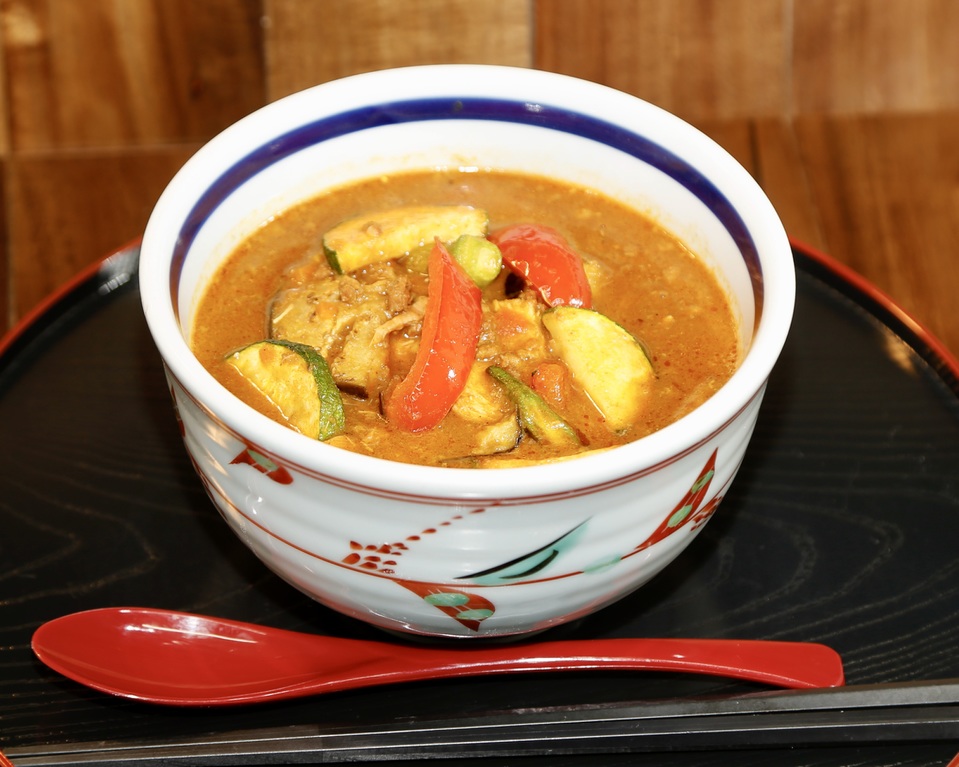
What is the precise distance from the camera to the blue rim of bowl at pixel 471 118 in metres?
1.77

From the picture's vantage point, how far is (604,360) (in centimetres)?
173

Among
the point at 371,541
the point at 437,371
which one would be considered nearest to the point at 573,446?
the point at 437,371

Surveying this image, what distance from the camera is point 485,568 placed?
4.73ft

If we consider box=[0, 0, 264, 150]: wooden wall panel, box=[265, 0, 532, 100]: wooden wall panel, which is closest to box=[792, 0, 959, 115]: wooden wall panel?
box=[265, 0, 532, 100]: wooden wall panel

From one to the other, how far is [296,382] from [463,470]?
441mm

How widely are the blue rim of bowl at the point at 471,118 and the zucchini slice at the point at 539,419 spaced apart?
0.37 m

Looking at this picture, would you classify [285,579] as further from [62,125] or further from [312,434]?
[62,125]

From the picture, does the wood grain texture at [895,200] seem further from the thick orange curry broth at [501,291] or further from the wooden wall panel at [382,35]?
the thick orange curry broth at [501,291]

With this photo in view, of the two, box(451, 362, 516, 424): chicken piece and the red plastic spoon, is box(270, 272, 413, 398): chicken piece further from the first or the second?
the red plastic spoon

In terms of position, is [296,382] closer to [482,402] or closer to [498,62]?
[482,402]

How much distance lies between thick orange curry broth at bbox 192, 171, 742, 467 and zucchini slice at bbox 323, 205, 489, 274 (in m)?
0.05

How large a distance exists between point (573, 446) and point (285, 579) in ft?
1.55

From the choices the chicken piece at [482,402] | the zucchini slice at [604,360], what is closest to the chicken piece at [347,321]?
the chicken piece at [482,402]

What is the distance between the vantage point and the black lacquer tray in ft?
5.41
